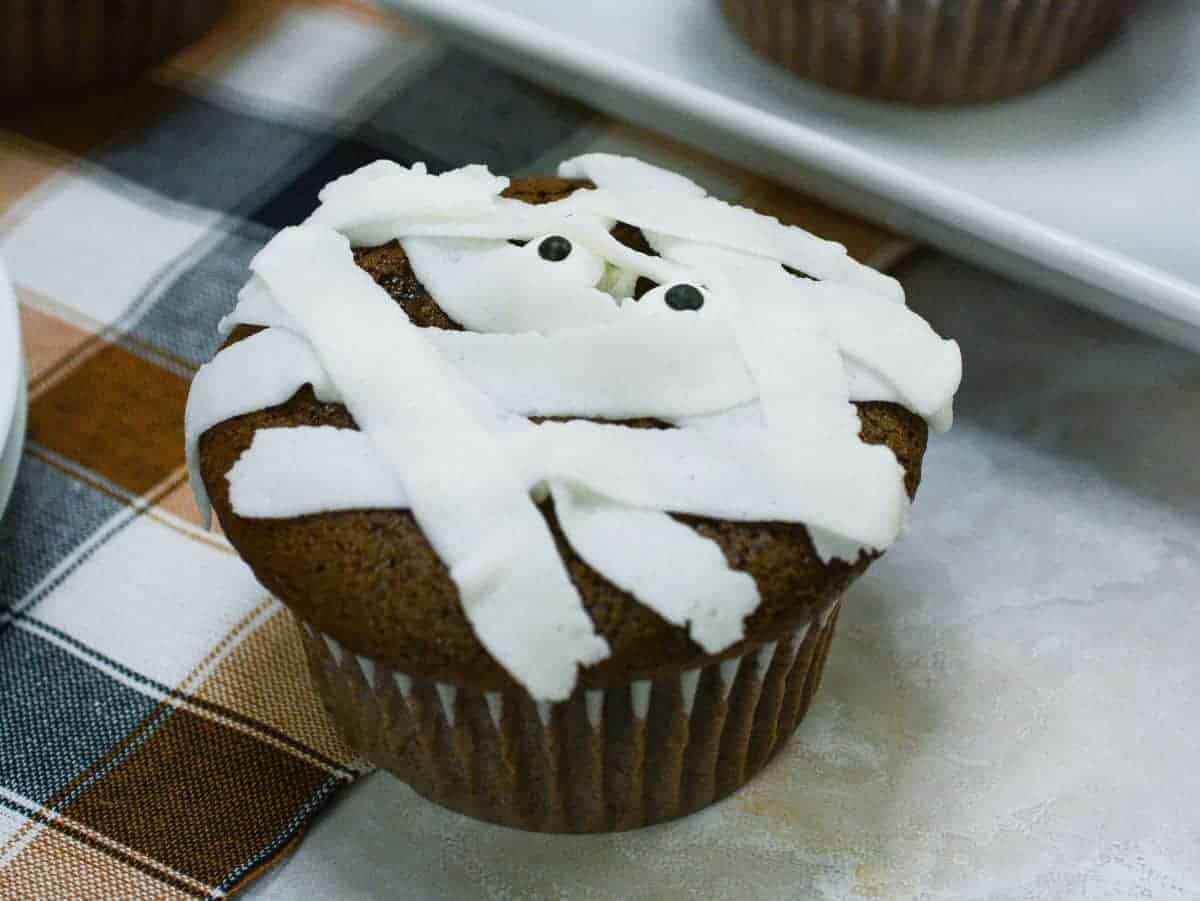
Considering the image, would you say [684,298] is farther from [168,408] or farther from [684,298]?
[168,408]

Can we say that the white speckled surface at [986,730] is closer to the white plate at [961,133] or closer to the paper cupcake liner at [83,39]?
the white plate at [961,133]

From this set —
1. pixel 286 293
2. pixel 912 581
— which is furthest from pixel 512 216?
pixel 912 581

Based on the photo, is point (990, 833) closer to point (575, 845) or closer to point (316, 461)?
point (575, 845)

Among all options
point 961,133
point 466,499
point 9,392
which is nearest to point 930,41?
point 961,133

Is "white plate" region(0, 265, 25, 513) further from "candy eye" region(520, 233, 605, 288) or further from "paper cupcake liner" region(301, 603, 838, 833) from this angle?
"candy eye" region(520, 233, 605, 288)

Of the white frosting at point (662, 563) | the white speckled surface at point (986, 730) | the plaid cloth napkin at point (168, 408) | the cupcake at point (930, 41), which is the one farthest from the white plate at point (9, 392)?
the cupcake at point (930, 41)
